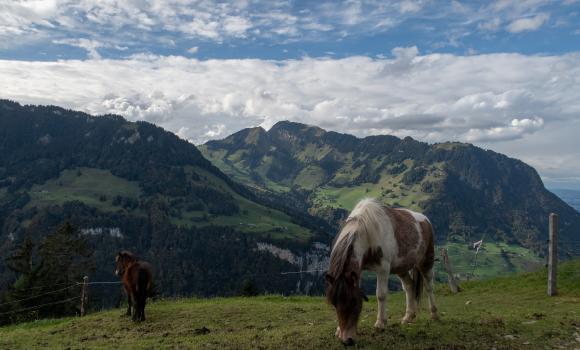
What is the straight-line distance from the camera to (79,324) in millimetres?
16859

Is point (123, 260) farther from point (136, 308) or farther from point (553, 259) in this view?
point (553, 259)

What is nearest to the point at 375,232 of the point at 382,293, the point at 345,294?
the point at 382,293

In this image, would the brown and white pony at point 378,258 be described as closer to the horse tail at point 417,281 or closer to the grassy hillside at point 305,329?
the horse tail at point 417,281

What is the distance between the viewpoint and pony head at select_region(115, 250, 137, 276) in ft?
61.5

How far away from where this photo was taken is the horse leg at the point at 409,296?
13.0 meters

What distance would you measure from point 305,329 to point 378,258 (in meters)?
3.30

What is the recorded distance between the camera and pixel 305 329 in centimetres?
1249

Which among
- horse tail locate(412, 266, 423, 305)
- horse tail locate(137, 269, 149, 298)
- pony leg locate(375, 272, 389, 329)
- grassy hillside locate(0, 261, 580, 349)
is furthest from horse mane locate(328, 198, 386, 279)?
horse tail locate(137, 269, 149, 298)

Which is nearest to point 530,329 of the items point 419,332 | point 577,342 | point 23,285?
point 577,342

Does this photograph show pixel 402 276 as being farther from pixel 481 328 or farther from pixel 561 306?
pixel 561 306

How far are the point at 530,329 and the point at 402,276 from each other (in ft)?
12.1

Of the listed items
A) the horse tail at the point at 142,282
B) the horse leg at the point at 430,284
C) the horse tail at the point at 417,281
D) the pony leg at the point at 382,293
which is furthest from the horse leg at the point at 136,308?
the horse leg at the point at 430,284

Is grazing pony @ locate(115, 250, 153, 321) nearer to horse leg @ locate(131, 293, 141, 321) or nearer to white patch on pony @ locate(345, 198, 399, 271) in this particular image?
horse leg @ locate(131, 293, 141, 321)

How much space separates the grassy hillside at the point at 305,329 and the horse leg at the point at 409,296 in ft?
1.08
